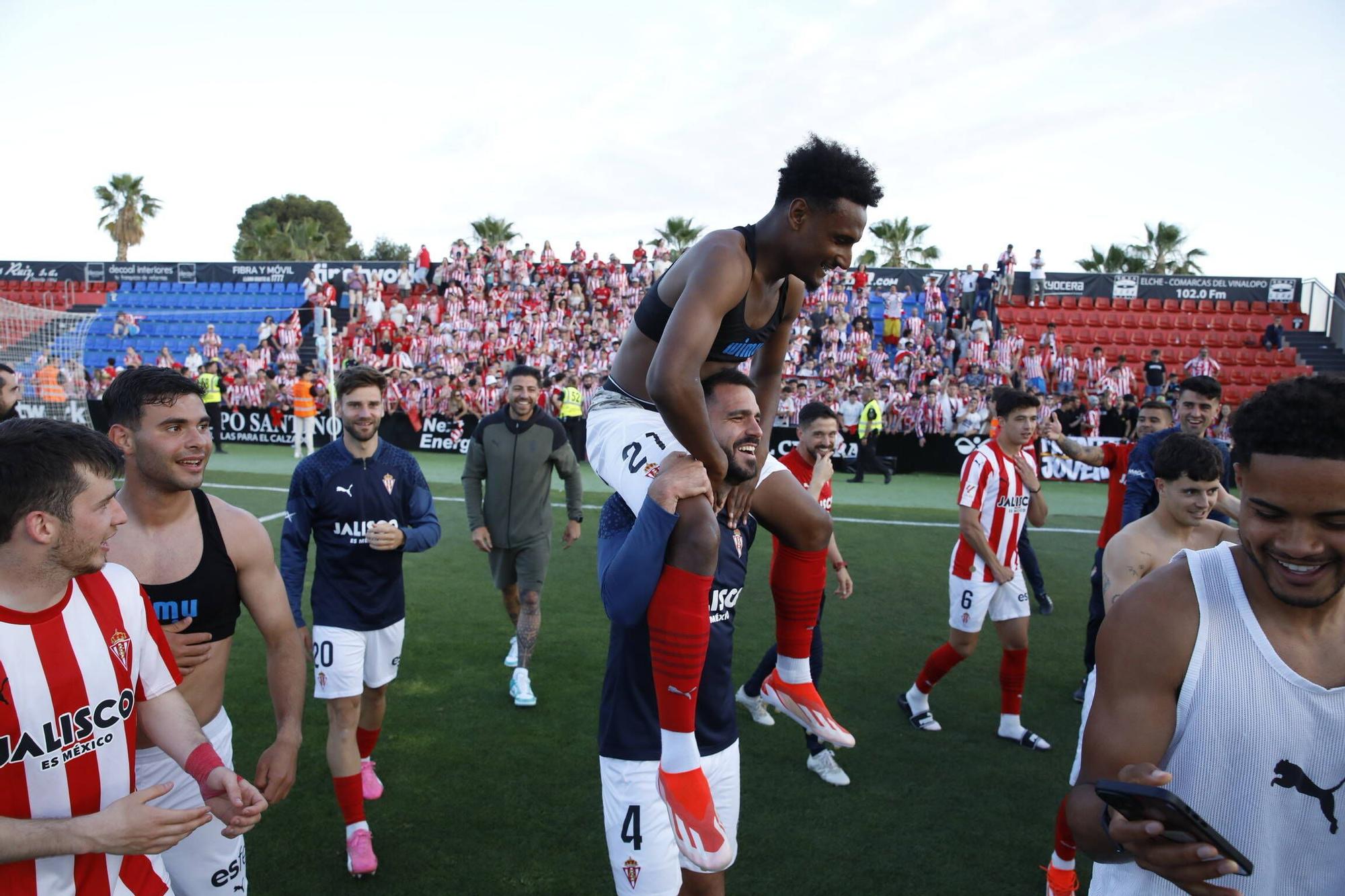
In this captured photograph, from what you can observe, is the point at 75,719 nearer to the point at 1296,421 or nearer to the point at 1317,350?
the point at 1296,421

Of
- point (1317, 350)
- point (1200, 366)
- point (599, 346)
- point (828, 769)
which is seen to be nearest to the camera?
point (828, 769)

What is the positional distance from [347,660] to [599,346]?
2146cm

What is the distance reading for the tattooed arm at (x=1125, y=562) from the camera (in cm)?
426

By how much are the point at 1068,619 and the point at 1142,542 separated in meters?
4.87

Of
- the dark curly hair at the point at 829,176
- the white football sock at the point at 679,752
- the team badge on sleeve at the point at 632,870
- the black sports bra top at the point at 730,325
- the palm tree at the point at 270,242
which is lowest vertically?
the team badge on sleeve at the point at 632,870

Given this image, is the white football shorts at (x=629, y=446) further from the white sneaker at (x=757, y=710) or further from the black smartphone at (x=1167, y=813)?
the white sneaker at (x=757, y=710)

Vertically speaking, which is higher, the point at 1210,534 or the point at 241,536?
the point at 1210,534

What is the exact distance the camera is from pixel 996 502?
6.09 metres

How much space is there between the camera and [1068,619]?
871 cm

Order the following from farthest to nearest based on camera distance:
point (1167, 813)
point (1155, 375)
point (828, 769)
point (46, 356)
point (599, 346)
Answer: point (599, 346) → point (46, 356) → point (1155, 375) → point (828, 769) → point (1167, 813)

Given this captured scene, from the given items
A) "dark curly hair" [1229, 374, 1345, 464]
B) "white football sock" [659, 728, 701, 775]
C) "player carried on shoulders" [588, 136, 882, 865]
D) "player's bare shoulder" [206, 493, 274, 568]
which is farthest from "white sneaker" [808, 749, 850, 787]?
"dark curly hair" [1229, 374, 1345, 464]

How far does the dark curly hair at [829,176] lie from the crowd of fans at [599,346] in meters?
15.8

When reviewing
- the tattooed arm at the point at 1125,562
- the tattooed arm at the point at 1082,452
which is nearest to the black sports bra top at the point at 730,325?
the tattooed arm at the point at 1125,562

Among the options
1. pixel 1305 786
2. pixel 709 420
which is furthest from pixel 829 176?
pixel 1305 786
